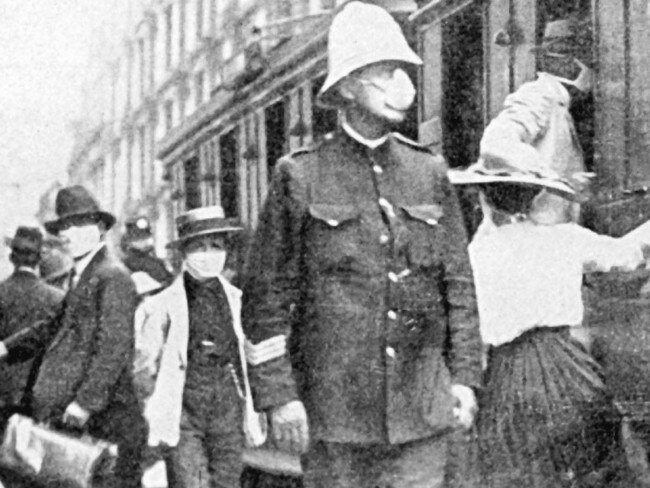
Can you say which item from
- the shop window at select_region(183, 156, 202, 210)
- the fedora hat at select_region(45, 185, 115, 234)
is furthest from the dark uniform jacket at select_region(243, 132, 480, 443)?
the shop window at select_region(183, 156, 202, 210)

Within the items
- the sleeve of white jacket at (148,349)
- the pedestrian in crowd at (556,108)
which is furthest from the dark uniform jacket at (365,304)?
the sleeve of white jacket at (148,349)

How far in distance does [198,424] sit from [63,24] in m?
3.08

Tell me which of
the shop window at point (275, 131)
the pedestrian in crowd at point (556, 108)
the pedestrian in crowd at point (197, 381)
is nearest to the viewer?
the pedestrian in crowd at point (556, 108)

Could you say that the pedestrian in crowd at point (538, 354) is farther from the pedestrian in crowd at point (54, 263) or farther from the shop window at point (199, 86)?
the shop window at point (199, 86)

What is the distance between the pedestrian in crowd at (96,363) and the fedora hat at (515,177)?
135 cm

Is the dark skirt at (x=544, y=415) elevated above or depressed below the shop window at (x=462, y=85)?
below

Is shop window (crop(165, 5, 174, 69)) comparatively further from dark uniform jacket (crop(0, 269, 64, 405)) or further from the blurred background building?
dark uniform jacket (crop(0, 269, 64, 405))

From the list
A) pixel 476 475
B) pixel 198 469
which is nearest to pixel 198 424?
pixel 198 469

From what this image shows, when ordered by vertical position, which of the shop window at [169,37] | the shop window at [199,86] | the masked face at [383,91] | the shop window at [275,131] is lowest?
the masked face at [383,91]

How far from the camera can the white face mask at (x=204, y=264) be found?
5.84m

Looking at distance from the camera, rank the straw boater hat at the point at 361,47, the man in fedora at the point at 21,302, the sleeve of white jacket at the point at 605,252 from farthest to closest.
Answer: the man in fedora at the point at 21,302 → the sleeve of white jacket at the point at 605,252 → the straw boater hat at the point at 361,47

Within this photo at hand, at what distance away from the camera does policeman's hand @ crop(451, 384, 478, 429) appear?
143 inches

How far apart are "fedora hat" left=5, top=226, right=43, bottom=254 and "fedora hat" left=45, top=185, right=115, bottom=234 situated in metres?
0.87

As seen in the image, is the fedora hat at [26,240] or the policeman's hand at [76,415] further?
the fedora hat at [26,240]
